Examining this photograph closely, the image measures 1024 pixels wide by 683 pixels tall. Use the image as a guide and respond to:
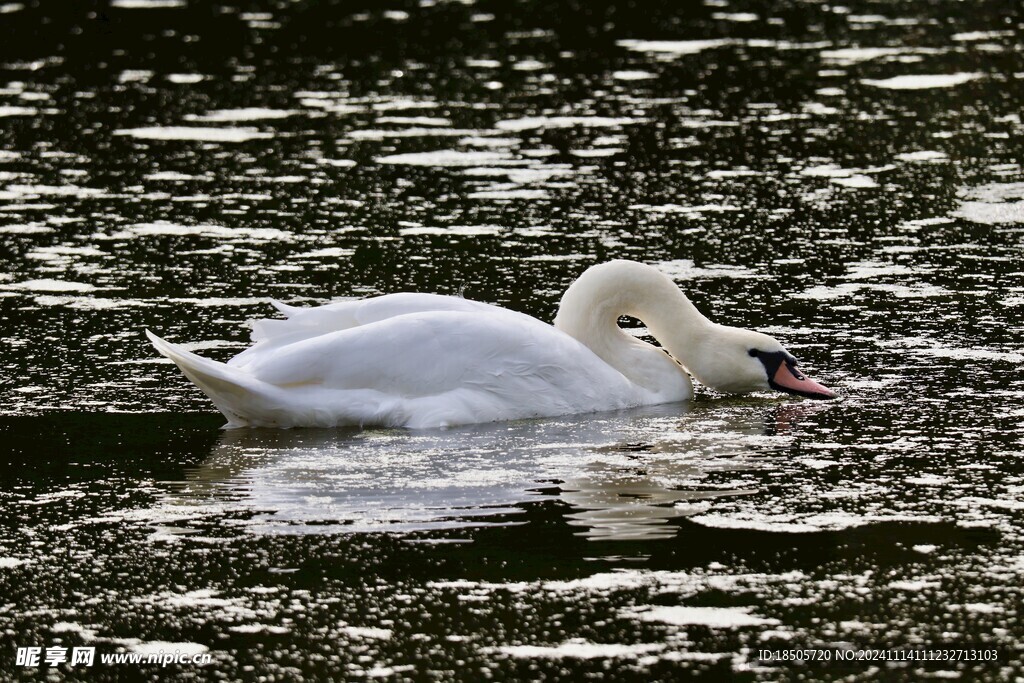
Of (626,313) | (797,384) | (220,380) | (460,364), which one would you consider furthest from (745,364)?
(220,380)

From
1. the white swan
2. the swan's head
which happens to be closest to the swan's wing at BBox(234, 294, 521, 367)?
the white swan

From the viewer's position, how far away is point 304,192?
14117 mm

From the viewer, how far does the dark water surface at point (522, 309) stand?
20.9ft

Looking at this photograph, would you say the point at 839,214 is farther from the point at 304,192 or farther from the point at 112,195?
the point at 112,195

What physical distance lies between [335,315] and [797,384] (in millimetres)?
2396

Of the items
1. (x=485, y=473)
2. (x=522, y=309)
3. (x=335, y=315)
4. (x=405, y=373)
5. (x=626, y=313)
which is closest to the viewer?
(x=485, y=473)

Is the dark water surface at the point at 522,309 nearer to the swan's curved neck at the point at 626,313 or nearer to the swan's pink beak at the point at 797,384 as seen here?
the swan's pink beak at the point at 797,384

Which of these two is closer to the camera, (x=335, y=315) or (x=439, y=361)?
(x=439, y=361)

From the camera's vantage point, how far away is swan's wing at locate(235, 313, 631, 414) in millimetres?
8938

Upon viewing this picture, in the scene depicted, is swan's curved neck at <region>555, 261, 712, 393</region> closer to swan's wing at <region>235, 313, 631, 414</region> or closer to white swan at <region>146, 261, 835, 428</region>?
white swan at <region>146, 261, 835, 428</region>

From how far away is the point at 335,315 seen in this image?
9.41m

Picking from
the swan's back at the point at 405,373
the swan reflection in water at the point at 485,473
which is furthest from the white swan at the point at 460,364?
the swan reflection in water at the point at 485,473

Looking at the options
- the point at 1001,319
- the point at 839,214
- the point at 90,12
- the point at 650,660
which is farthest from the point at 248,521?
the point at 90,12

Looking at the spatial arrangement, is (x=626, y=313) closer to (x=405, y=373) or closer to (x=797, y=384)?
(x=797, y=384)
